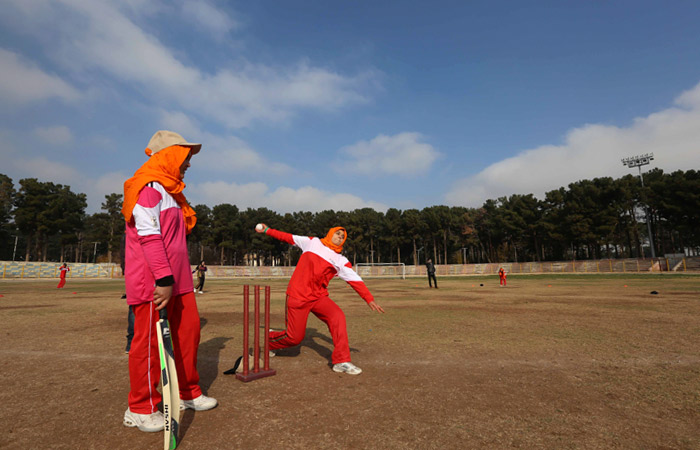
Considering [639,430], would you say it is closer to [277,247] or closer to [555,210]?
[555,210]

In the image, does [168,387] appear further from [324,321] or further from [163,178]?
[324,321]

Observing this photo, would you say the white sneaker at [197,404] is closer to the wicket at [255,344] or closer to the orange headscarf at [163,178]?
the wicket at [255,344]

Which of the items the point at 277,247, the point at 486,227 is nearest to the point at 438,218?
the point at 486,227

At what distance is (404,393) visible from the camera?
3.52m

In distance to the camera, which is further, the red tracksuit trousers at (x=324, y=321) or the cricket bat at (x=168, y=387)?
the red tracksuit trousers at (x=324, y=321)

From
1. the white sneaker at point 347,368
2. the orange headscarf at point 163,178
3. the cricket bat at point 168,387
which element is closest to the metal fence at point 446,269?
the white sneaker at point 347,368

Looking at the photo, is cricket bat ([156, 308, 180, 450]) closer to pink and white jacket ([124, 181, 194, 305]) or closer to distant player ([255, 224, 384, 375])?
pink and white jacket ([124, 181, 194, 305])

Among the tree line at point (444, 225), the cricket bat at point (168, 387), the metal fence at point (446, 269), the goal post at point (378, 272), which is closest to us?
the cricket bat at point (168, 387)

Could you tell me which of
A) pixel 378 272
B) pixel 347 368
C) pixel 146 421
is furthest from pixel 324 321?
pixel 378 272

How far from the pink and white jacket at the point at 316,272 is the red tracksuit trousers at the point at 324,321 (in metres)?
0.09

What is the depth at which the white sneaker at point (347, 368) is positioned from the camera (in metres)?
4.18

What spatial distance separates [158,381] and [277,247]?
257ft

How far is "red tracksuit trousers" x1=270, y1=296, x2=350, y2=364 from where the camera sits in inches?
171

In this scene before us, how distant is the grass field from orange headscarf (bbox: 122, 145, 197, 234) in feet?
5.79
